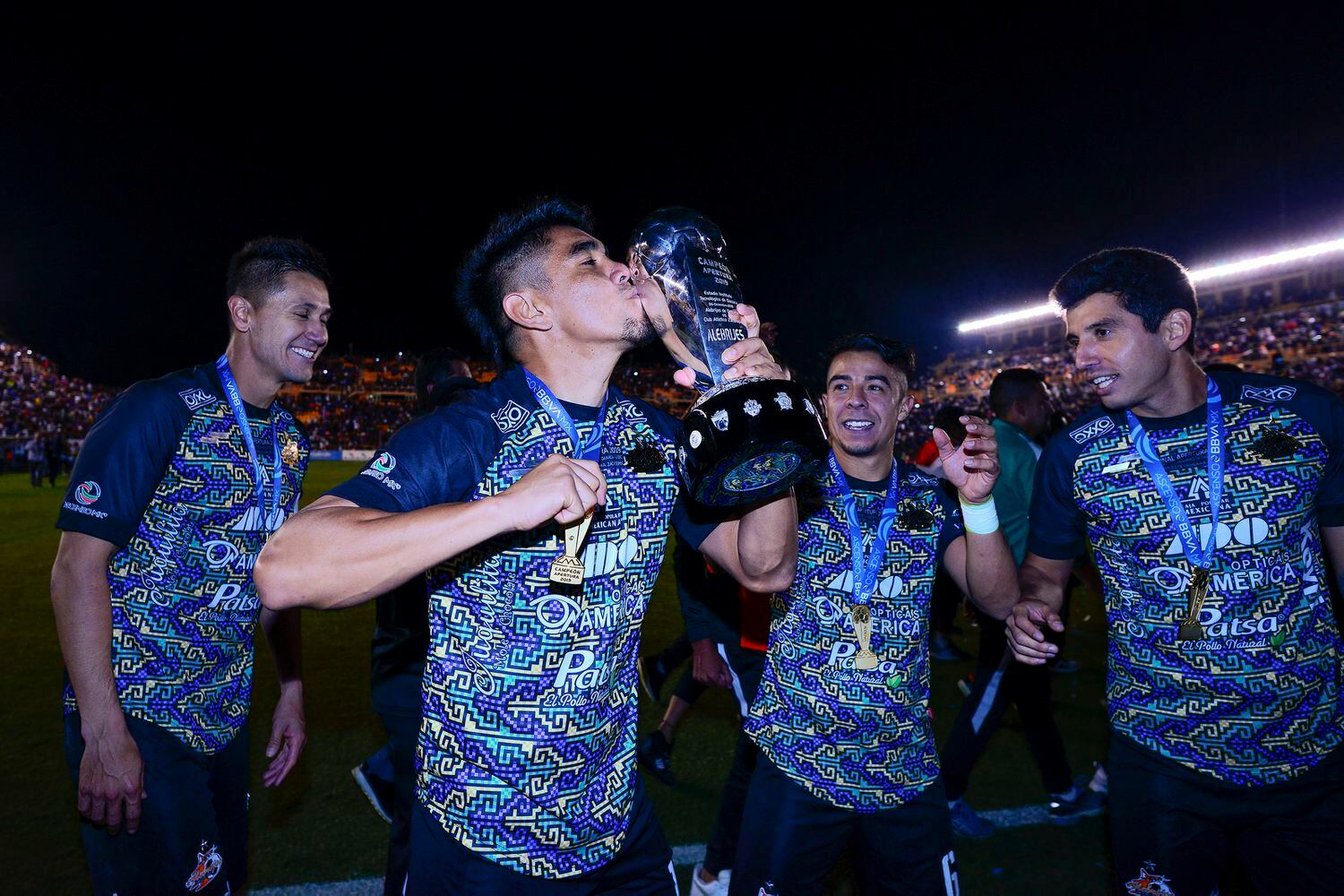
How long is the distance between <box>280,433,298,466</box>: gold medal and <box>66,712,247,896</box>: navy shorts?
1192 mm

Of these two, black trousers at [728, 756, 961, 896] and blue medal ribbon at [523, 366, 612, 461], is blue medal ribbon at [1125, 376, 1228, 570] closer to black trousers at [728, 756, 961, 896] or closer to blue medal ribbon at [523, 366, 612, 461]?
black trousers at [728, 756, 961, 896]

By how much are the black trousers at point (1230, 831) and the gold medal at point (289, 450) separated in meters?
3.75

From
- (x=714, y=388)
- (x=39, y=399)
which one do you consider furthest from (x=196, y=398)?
(x=39, y=399)

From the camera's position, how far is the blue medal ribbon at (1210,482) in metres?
2.71

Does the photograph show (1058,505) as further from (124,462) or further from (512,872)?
(124,462)

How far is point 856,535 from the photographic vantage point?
3088mm

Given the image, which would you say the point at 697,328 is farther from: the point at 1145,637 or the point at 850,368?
the point at 1145,637

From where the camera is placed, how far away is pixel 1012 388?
Answer: 623 cm

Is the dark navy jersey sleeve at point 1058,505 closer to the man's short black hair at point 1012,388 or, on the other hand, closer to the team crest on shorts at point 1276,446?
the team crest on shorts at point 1276,446

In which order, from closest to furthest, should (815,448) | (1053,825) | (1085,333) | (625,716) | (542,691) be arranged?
(815,448), (542,691), (625,716), (1085,333), (1053,825)

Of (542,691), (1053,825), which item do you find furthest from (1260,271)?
(542,691)

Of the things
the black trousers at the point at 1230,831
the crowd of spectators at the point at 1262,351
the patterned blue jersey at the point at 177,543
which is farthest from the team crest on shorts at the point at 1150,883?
the crowd of spectators at the point at 1262,351

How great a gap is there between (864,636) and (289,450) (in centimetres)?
270

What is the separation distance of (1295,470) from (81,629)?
4.34 metres
